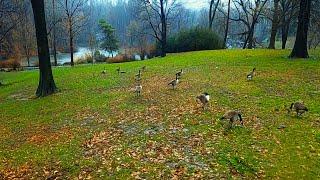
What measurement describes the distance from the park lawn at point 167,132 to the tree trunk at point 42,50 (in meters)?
0.87

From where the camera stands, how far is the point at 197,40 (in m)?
48.2

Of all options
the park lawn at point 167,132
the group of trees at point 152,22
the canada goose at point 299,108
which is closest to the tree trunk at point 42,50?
the group of trees at point 152,22

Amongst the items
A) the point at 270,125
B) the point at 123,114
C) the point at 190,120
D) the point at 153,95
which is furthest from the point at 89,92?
the point at 270,125

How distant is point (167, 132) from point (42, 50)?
40.2 ft

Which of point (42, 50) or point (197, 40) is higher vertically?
point (197, 40)

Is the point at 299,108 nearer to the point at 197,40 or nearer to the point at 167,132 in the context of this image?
the point at 167,132

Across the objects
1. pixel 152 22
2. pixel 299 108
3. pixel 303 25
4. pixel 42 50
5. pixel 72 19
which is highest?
pixel 152 22

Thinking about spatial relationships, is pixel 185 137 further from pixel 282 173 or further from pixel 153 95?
pixel 153 95

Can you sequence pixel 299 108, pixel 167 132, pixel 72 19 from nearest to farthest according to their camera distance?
→ pixel 167 132, pixel 299 108, pixel 72 19

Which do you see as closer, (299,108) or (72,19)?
(299,108)

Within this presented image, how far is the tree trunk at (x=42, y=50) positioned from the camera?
19.9 m

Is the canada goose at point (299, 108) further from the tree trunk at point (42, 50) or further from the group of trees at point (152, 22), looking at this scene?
the group of trees at point (152, 22)

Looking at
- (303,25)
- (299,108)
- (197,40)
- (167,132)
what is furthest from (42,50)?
(197,40)

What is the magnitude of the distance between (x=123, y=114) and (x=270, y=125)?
6373mm
